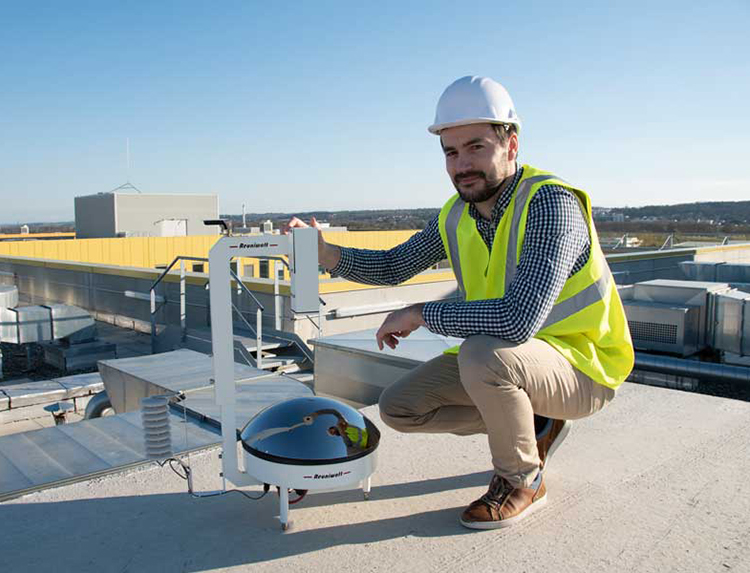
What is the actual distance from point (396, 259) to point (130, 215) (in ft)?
93.1

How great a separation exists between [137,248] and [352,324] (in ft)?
34.7

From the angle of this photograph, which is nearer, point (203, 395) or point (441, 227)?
→ point (441, 227)

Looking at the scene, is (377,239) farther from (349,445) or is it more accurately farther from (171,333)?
(349,445)

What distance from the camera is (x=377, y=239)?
894 inches

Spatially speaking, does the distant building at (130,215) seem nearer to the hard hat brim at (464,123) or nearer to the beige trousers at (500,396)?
the beige trousers at (500,396)

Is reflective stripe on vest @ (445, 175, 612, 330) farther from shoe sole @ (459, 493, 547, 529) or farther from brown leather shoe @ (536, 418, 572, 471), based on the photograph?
shoe sole @ (459, 493, 547, 529)

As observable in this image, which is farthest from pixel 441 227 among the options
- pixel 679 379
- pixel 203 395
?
pixel 679 379

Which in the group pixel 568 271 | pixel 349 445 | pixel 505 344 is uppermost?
pixel 568 271

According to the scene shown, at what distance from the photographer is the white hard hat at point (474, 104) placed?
213cm

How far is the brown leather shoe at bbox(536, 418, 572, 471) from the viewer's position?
248 cm

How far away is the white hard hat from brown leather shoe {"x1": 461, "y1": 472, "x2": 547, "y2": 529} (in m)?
1.18

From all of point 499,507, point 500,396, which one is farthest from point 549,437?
point 500,396

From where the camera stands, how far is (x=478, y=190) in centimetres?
226

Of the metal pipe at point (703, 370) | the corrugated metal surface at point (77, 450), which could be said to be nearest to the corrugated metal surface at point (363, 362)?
the corrugated metal surface at point (77, 450)
